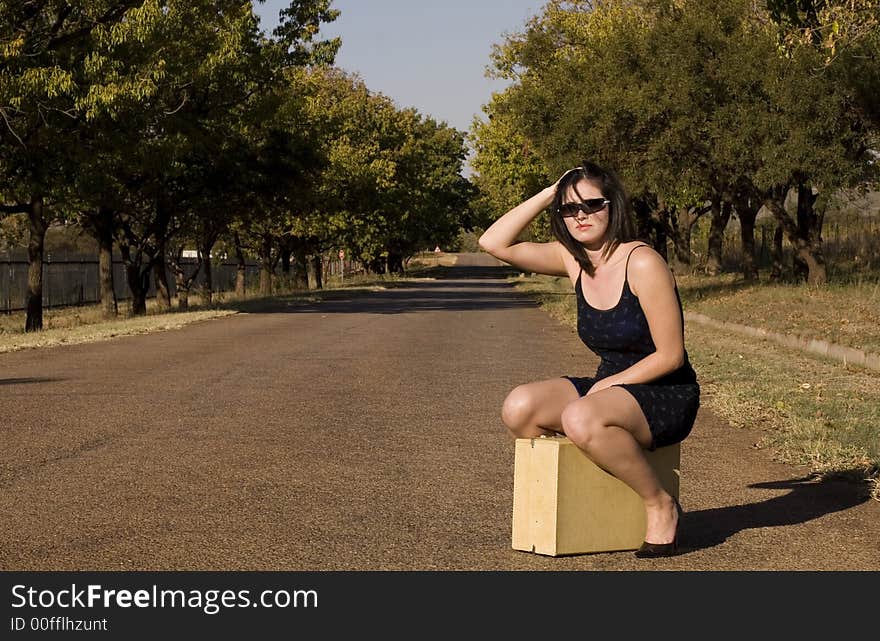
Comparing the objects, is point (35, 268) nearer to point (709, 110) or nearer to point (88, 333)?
point (88, 333)

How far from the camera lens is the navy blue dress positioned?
5.74 m

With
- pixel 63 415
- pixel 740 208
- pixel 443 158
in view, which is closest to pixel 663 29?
pixel 740 208

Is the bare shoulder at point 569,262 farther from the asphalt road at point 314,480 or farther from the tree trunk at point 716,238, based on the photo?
the tree trunk at point 716,238

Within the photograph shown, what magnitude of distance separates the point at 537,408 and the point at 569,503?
18.7 inches

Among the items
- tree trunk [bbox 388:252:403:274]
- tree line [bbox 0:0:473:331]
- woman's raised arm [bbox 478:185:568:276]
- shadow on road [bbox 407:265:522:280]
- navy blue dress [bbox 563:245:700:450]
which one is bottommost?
shadow on road [bbox 407:265:522:280]

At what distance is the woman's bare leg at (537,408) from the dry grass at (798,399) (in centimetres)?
241

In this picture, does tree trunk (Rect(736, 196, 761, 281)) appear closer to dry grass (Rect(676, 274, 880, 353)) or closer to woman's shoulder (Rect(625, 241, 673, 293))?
dry grass (Rect(676, 274, 880, 353))

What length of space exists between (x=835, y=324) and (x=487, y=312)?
12.3 meters

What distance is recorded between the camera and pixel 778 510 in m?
6.99

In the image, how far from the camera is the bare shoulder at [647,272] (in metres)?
5.66

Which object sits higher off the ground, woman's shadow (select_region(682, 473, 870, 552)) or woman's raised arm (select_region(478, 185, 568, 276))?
woman's raised arm (select_region(478, 185, 568, 276))

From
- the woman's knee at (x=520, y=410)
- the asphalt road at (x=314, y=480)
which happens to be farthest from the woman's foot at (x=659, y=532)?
the woman's knee at (x=520, y=410)

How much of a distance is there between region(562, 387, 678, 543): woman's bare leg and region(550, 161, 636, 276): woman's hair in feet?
2.16

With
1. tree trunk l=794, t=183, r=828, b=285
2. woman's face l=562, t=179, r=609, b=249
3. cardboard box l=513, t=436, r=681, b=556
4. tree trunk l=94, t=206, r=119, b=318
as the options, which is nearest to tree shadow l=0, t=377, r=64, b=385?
cardboard box l=513, t=436, r=681, b=556
